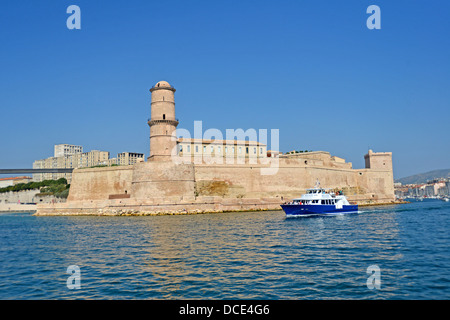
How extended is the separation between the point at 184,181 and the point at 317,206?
13.0 metres

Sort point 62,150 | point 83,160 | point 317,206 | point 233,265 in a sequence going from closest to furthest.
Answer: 1. point 233,265
2. point 317,206
3. point 83,160
4. point 62,150

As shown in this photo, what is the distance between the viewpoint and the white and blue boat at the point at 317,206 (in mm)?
24266

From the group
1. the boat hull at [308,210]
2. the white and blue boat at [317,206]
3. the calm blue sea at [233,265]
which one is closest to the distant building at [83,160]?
the white and blue boat at [317,206]

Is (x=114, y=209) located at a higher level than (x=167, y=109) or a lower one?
lower

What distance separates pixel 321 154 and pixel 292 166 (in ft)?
26.8

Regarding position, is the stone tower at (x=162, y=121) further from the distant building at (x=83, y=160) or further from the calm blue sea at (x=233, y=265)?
the distant building at (x=83, y=160)

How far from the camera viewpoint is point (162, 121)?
33.7m

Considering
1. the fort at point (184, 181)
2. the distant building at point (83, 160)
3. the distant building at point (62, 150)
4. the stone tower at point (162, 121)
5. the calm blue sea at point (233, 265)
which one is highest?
the distant building at point (62, 150)

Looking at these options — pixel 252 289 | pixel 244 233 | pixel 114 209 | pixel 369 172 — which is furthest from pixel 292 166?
pixel 252 289

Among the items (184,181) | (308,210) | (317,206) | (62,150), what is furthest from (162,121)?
(62,150)

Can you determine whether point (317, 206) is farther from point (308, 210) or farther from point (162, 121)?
point (162, 121)

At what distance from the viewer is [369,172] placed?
44.8m
